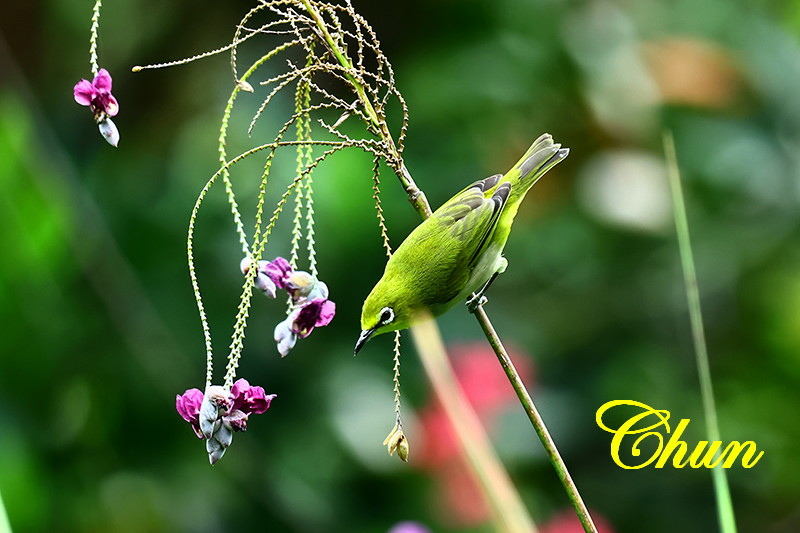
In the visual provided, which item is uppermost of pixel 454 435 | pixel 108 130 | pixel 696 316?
pixel 108 130

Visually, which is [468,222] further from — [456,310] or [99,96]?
[456,310]

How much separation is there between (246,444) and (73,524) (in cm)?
37

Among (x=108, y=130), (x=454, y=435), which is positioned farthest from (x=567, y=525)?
(x=108, y=130)

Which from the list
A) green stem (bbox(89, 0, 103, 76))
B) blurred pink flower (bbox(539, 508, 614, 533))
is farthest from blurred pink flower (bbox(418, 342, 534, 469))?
green stem (bbox(89, 0, 103, 76))

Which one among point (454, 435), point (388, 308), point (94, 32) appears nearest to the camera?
point (94, 32)

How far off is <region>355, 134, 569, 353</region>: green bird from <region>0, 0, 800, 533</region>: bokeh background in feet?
4.17

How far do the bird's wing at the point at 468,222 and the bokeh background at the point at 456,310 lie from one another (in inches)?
49.8

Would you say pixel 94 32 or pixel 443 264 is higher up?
pixel 94 32

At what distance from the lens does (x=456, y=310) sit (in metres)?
2.13

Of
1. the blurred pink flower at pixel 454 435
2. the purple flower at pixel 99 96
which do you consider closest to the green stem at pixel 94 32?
the purple flower at pixel 99 96

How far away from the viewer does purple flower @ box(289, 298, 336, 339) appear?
453 mm

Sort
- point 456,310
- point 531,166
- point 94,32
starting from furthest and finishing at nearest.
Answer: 1. point 456,310
2. point 531,166
3. point 94,32

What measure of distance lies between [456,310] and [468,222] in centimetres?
155

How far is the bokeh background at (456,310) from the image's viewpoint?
1.98 meters
